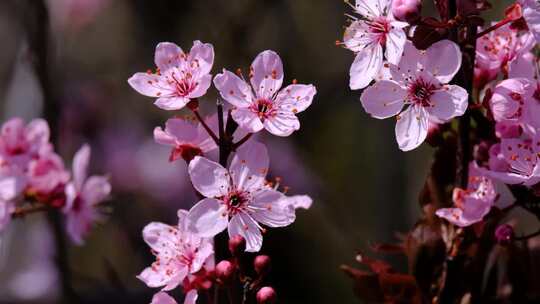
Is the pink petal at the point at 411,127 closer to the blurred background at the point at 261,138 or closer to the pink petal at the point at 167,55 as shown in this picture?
the pink petal at the point at 167,55

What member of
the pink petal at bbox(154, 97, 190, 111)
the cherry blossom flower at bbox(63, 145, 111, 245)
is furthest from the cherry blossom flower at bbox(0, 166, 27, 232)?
the pink petal at bbox(154, 97, 190, 111)

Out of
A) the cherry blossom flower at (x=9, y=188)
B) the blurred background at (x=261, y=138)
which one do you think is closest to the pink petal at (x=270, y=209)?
the cherry blossom flower at (x=9, y=188)

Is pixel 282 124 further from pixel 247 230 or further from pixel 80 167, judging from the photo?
pixel 80 167

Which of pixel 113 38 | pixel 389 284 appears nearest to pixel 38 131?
pixel 389 284

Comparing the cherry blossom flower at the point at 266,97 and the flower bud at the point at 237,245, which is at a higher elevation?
the cherry blossom flower at the point at 266,97

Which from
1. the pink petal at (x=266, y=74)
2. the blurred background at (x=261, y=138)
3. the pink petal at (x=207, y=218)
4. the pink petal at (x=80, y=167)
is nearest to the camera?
the pink petal at (x=207, y=218)

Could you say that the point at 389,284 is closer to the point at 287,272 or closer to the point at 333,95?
the point at 287,272

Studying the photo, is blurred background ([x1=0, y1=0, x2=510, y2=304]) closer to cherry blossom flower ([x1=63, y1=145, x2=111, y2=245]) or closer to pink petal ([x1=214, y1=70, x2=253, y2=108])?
cherry blossom flower ([x1=63, y1=145, x2=111, y2=245])
